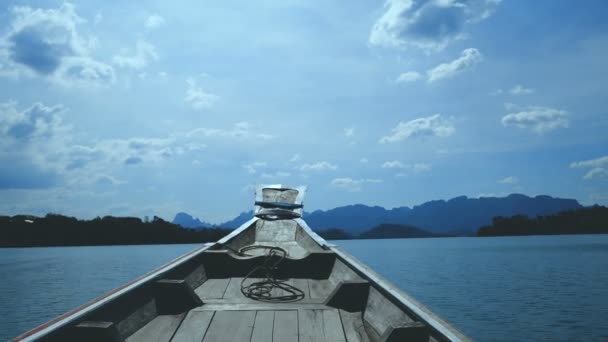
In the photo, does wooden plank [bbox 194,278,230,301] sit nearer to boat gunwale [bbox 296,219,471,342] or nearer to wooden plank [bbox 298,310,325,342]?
wooden plank [bbox 298,310,325,342]

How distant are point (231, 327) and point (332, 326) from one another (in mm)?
863

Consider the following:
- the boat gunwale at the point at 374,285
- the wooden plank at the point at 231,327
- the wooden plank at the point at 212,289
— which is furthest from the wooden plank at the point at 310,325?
the wooden plank at the point at 212,289

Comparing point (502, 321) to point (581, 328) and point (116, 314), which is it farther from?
point (116, 314)

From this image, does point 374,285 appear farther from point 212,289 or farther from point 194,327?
point 212,289

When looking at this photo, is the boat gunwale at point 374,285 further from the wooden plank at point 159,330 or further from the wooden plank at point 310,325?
the wooden plank at point 310,325

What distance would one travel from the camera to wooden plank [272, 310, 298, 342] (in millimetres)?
3410

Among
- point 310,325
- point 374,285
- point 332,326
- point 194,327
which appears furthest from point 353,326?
point 194,327

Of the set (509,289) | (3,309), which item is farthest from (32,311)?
(509,289)

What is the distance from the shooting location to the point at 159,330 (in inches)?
141

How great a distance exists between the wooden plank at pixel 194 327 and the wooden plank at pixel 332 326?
1.02 meters

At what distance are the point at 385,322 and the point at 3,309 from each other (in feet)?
97.9

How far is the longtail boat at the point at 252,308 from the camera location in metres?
2.92

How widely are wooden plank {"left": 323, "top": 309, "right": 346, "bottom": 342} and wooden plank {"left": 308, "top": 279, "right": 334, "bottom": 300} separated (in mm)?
687

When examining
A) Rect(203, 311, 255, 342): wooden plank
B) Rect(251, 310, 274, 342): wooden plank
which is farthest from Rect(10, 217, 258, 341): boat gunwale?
Rect(251, 310, 274, 342): wooden plank
